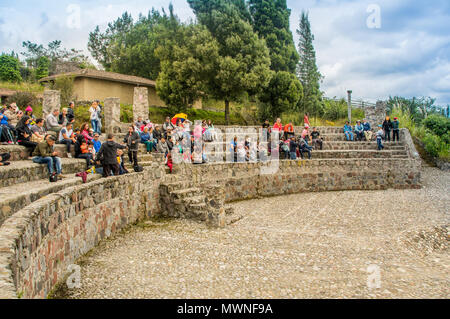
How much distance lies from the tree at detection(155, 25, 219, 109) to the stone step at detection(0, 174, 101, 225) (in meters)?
19.1

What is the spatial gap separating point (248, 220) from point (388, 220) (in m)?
4.20

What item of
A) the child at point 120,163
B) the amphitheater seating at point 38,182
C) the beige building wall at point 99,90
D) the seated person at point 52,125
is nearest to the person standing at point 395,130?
the amphitheater seating at point 38,182

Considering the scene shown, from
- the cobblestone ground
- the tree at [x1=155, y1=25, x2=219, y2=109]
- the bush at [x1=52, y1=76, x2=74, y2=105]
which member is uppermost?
the tree at [x1=155, y1=25, x2=219, y2=109]

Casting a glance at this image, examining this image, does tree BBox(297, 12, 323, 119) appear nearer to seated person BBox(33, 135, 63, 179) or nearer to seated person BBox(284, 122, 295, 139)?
seated person BBox(284, 122, 295, 139)

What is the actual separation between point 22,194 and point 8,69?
3462 centimetres

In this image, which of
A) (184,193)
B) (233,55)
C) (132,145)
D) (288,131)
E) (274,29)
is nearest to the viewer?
(184,193)

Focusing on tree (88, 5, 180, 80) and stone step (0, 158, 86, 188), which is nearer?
stone step (0, 158, 86, 188)

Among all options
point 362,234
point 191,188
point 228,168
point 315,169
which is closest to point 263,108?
point 315,169

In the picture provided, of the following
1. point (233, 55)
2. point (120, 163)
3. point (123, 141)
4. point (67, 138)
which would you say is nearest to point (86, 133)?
point (67, 138)

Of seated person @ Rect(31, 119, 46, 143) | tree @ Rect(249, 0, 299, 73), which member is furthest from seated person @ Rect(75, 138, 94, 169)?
tree @ Rect(249, 0, 299, 73)

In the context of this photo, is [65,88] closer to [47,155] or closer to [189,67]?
[189,67]

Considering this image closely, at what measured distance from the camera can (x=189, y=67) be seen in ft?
88.9

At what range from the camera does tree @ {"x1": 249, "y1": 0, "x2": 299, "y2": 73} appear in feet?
111

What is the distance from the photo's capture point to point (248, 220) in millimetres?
11266
